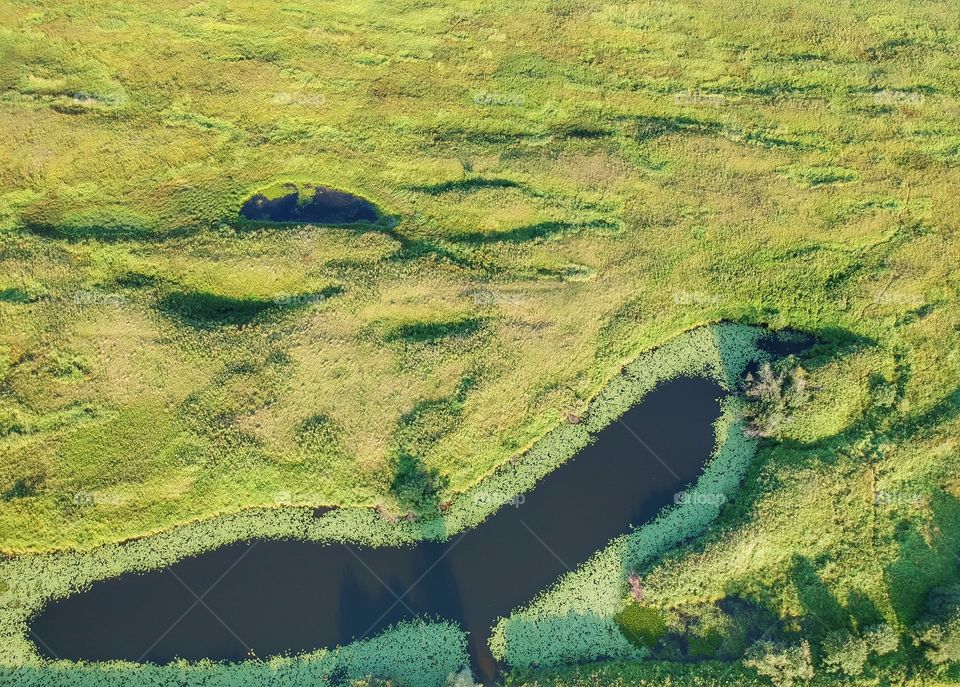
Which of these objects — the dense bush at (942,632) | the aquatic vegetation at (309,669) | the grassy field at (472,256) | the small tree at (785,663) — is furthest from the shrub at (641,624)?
the dense bush at (942,632)

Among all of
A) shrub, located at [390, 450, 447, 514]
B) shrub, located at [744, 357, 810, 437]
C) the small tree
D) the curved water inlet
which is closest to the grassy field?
shrub, located at [390, 450, 447, 514]

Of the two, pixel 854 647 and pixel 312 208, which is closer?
pixel 854 647

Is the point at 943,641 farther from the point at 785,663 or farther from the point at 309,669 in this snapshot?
the point at 309,669

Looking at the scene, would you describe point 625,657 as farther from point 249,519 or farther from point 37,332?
point 37,332

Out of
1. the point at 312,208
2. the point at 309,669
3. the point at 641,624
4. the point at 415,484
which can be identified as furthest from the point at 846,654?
the point at 312,208

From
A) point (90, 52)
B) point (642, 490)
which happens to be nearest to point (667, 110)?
point (642, 490)

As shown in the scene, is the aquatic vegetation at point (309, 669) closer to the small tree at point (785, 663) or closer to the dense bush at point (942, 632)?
the small tree at point (785, 663)
